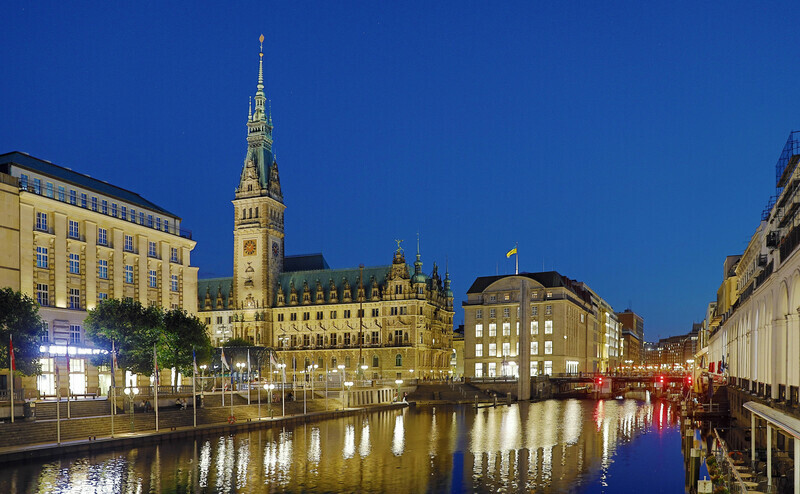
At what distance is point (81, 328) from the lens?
96062 millimetres

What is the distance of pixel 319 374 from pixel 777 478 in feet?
509

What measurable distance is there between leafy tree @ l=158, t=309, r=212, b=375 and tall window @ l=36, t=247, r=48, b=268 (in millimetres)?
16063

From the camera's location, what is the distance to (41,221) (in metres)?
92.8

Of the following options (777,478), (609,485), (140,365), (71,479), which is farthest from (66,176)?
(777,478)

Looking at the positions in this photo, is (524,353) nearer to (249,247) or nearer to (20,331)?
(249,247)

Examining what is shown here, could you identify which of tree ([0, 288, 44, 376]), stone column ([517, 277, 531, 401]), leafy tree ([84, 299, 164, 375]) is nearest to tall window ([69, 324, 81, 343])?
leafy tree ([84, 299, 164, 375])

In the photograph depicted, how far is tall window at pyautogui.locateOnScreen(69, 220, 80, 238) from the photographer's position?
97625 millimetres

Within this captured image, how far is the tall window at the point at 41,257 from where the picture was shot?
9162 centimetres

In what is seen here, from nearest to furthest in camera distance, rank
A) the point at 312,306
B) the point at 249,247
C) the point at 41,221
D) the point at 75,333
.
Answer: the point at 41,221 < the point at 75,333 < the point at 312,306 < the point at 249,247

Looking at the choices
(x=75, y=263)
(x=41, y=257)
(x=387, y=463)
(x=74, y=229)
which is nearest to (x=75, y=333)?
(x=75, y=263)

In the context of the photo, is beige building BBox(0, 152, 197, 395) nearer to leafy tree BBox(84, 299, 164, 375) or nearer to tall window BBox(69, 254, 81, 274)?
tall window BBox(69, 254, 81, 274)

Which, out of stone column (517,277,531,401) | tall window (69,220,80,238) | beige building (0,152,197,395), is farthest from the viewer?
stone column (517,277,531,401)

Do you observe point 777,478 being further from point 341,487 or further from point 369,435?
point 369,435

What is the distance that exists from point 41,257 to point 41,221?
177 inches
